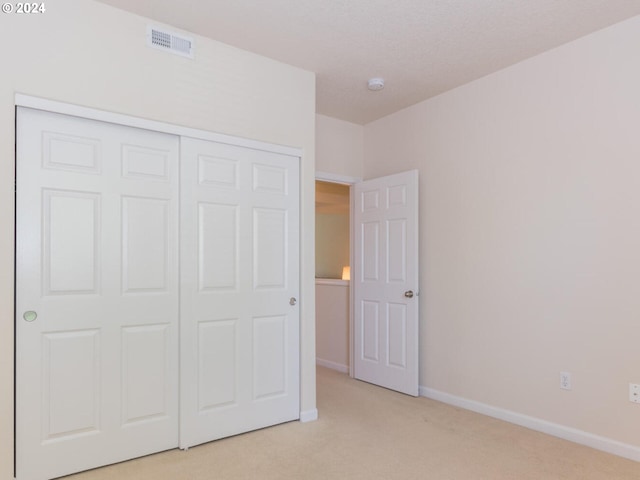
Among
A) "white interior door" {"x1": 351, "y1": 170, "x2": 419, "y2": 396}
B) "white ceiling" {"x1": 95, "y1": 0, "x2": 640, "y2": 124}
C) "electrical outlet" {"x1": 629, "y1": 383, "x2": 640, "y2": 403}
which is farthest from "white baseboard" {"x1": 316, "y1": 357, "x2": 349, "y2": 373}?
"white ceiling" {"x1": 95, "y1": 0, "x2": 640, "y2": 124}

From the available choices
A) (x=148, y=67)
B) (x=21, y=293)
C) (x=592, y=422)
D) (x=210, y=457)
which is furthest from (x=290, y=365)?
(x=148, y=67)

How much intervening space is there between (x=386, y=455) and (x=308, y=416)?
793 mm

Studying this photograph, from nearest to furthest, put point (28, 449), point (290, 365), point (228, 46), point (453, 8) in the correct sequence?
point (28, 449), point (453, 8), point (228, 46), point (290, 365)

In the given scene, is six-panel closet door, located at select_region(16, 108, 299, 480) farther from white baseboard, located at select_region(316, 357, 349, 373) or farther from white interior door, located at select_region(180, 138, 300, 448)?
white baseboard, located at select_region(316, 357, 349, 373)

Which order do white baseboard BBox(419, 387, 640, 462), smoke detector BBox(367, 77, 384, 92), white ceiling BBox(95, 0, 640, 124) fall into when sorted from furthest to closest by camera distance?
smoke detector BBox(367, 77, 384, 92) → white baseboard BBox(419, 387, 640, 462) → white ceiling BBox(95, 0, 640, 124)

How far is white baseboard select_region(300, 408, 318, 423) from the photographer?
328 cm

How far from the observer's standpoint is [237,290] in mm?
3049

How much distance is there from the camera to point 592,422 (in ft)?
9.32

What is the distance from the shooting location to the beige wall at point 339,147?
438 cm

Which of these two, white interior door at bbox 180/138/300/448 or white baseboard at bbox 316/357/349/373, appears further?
white baseboard at bbox 316/357/349/373

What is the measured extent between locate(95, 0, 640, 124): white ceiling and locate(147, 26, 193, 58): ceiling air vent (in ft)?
0.23

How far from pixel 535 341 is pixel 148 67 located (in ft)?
10.8

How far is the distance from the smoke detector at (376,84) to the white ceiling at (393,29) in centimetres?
6

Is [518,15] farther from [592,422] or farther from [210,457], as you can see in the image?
[210,457]
